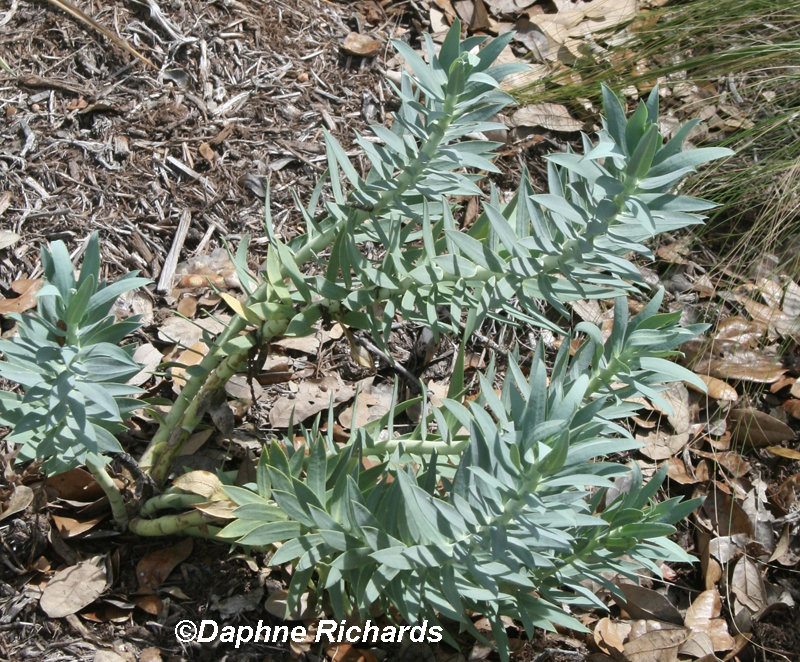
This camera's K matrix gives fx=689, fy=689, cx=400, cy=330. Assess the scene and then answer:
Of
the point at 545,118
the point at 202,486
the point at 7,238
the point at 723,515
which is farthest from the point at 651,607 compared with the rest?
the point at 7,238

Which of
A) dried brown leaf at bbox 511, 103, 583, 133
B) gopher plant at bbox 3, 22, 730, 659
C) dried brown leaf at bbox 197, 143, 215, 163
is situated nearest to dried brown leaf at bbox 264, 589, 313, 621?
gopher plant at bbox 3, 22, 730, 659

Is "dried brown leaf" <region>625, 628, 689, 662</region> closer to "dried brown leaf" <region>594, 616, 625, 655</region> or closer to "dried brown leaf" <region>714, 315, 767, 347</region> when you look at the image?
"dried brown leaf" <region>594, 616, 625, 655</region>

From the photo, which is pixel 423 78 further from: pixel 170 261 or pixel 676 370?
pixel 170 261

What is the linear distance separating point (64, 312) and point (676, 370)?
4.12 ft

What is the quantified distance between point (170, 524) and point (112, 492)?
187 millimetres

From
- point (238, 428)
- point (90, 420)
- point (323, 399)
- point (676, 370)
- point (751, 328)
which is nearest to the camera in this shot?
Answer: point (676, 370)

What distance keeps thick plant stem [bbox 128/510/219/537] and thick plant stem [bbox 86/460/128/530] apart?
3cm

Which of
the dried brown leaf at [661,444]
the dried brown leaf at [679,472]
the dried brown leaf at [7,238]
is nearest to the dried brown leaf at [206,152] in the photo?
the dried brown leaf at [7,238]

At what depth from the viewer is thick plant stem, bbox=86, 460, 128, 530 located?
1725 millimetres

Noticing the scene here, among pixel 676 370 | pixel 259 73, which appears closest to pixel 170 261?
pixel 259 73

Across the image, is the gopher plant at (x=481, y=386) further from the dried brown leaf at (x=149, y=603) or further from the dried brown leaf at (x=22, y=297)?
the dried brown leaf at (x=22, y=297)

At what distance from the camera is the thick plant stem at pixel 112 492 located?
172cm

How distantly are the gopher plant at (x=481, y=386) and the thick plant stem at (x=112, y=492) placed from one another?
0.03 m

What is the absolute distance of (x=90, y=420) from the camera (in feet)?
5.09
